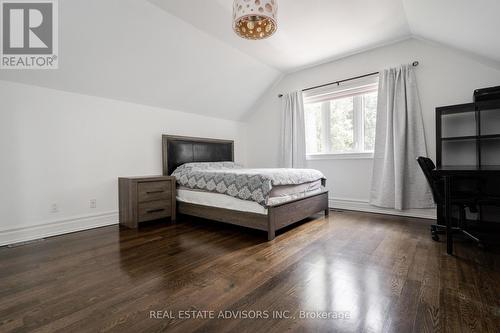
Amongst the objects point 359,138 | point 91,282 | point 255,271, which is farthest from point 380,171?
point 91,282

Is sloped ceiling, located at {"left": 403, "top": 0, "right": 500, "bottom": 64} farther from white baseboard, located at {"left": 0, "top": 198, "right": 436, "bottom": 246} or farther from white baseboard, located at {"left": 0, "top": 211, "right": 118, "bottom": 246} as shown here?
white baseboard, located at {"left": 0, "top": 211, "right": 118, "bottom": 246}

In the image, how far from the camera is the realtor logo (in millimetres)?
2197

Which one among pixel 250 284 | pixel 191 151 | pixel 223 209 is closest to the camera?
pixel 250 284

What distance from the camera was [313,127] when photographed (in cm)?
432

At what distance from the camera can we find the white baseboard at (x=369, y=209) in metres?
3.17

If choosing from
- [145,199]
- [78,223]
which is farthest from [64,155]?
[145,199]

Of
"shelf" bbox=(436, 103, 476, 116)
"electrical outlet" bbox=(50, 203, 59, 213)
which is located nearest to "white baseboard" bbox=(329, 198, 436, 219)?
"shelf" bbox=(436, 103, 476, 116)

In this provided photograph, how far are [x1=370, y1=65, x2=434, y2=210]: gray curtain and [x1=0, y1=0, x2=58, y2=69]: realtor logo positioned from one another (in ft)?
13.7

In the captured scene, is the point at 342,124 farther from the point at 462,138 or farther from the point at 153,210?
the point at 153,210

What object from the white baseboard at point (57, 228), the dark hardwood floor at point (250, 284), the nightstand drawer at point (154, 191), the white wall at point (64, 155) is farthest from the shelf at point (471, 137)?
the white baseboard at point (57, 228)

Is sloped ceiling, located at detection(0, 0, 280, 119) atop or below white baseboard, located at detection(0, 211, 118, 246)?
atop

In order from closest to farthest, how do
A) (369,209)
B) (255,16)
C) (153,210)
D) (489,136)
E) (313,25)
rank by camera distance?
(255,16) < (489,136) < (313,25) < (153,210) < (369,209)

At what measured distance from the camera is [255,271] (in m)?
1.71

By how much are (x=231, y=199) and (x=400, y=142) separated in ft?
8.26
